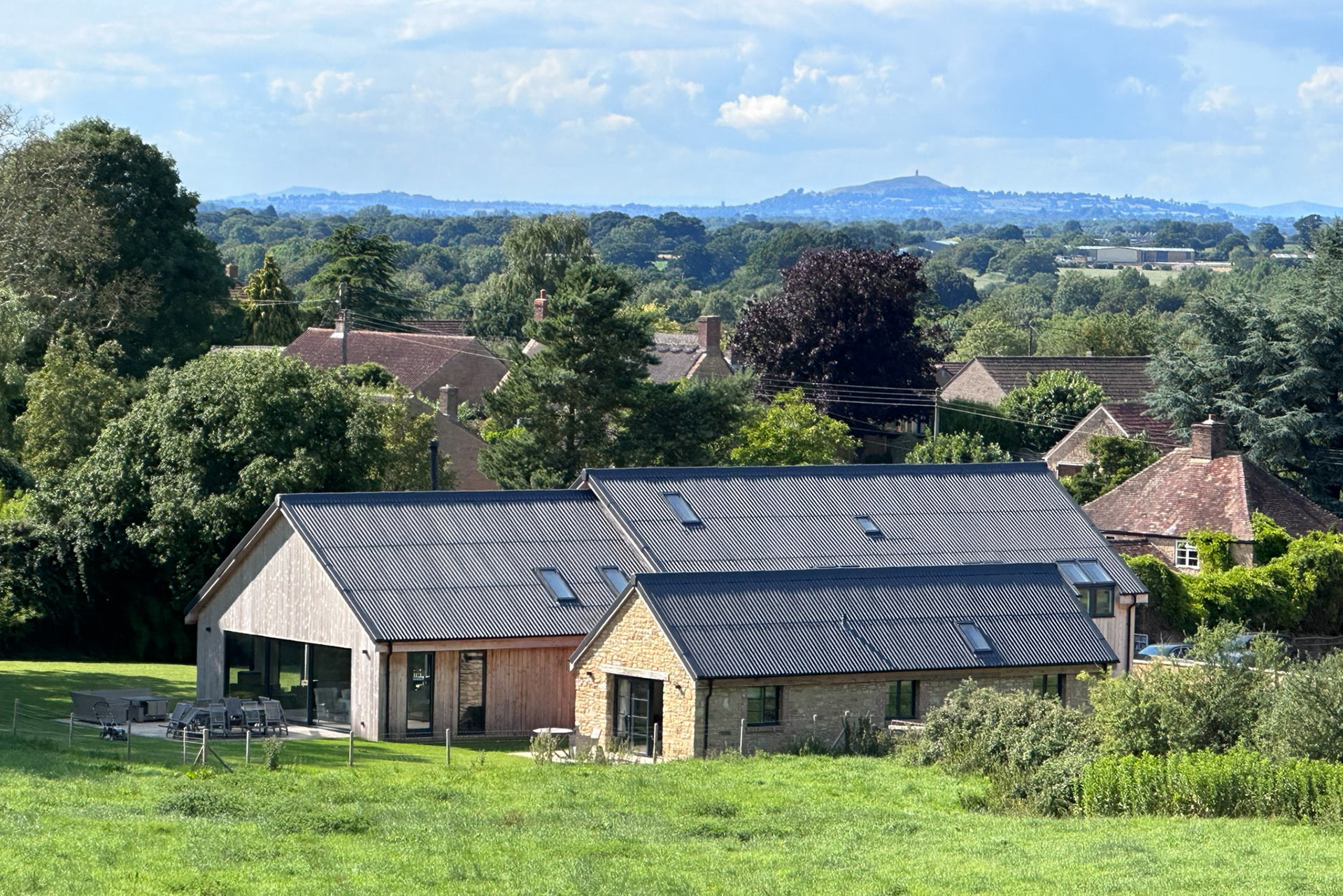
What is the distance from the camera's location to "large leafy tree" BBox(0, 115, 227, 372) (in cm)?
6550

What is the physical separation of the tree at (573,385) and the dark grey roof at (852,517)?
17.3m

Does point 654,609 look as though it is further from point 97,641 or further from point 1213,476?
point 1213,476

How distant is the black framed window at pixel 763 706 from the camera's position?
35.3m

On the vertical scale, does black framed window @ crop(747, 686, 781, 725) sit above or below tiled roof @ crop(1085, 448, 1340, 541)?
below

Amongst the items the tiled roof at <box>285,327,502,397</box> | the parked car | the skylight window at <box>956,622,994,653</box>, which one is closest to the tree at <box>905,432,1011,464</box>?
the tiled roof at <box>285,327,502,397</box>

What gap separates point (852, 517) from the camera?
43.7 meters

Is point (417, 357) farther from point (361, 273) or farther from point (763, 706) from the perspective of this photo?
point (763, 706)

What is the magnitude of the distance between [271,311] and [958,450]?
4377 cm

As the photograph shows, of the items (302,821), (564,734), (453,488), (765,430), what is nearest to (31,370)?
(453,488)

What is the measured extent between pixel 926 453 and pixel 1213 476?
20.1 metres

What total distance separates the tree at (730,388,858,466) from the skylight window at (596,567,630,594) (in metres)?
22.8

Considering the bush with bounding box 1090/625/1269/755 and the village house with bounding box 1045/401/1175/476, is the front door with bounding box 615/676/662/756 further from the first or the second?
the village house with bounding box 1045/401/1175/476

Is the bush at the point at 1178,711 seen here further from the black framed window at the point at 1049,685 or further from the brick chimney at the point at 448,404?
the brick chimney at the point at 448,404

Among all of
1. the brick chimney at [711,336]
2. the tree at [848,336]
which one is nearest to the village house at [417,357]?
the brick chimney at [711,336]
